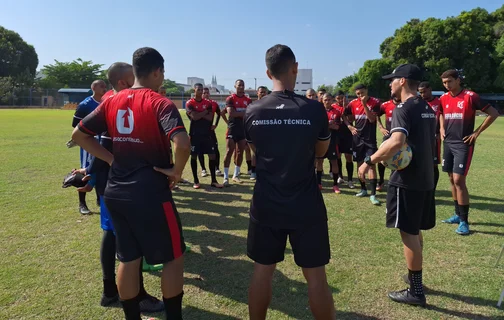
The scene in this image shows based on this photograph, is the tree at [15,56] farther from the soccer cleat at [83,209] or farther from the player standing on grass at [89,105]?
the player standing on grass at [89,105]

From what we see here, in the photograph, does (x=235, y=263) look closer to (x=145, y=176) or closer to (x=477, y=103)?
(x=145, y=176)

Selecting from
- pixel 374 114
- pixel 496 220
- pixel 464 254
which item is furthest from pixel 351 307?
pixel 374 114

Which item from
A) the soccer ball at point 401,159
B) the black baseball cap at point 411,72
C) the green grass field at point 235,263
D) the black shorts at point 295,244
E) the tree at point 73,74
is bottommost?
the green grass field at point 235,263

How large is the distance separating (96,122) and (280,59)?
1.54 metres

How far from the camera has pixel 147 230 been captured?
2.59 meters

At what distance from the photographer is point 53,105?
6209 cm

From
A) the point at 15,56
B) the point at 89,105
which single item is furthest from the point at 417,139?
the point at 15,56

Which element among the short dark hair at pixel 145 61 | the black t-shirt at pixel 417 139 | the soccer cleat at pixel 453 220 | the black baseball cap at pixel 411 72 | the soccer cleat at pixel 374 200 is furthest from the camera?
the soccer cleat at pixel 374 200

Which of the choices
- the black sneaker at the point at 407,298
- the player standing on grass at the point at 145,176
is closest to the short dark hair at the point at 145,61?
the player standing on grass at the point at 145,176

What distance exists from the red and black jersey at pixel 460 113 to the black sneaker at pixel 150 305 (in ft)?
16.7

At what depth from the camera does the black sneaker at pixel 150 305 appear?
3398 mm

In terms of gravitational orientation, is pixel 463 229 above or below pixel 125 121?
below

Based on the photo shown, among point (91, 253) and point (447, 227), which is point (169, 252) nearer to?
point (91, 253)

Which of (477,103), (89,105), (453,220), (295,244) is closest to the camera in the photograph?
(295,244)
